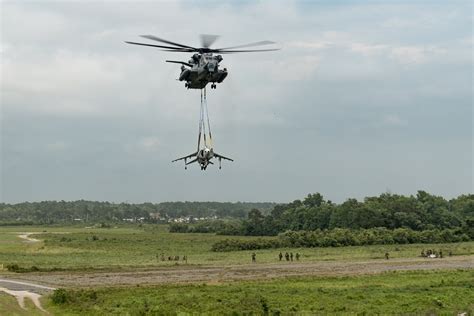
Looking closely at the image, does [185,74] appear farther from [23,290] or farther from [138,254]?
[138,254]

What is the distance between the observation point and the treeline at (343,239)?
10356cm

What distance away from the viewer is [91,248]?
11119 centimetres

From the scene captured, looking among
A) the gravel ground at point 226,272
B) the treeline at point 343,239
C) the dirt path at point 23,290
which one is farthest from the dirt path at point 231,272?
the treeline at point 343,239

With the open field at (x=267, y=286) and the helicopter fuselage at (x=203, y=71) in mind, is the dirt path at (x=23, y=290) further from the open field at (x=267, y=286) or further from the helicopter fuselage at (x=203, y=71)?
the helicopter fuselage at (x=203, y=71)

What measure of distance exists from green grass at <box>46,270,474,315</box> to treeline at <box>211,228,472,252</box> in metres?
51.9

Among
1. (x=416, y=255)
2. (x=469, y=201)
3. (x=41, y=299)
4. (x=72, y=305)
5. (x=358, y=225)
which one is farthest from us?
(x=469, y=201)

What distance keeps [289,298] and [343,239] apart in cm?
6551

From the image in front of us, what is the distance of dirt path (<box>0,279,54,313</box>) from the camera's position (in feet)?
137

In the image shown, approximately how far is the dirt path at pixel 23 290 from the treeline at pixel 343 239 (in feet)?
165

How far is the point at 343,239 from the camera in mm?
104938

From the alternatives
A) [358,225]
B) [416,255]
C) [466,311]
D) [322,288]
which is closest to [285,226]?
[358,225]

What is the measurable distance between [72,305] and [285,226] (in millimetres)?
112408

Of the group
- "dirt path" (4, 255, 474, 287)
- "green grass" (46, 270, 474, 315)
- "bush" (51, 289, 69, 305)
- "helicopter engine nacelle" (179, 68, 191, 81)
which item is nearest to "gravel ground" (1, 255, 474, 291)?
"dirt path" (4, 255, 474, 287)

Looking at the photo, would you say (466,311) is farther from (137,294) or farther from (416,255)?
(416,255)
